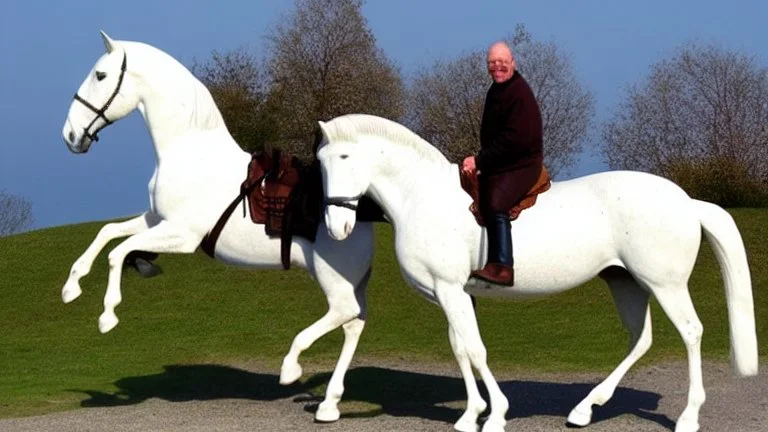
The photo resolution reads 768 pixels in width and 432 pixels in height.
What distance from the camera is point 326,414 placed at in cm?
941

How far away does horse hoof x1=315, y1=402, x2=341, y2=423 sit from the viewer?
370 inches

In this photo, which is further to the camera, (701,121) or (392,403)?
(701,121)

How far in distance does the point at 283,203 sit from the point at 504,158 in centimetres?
203

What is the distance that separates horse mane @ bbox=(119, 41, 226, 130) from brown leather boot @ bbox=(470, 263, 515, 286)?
283cm

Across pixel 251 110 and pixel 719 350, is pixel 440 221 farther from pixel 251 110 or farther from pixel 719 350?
pixel 251 110

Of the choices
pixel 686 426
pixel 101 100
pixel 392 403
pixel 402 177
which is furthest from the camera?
pixel 392 403

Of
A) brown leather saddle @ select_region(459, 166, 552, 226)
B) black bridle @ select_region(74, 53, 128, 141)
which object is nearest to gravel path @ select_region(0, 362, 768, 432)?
brown leather saddle @ select_region(459, 166, 552, 226)

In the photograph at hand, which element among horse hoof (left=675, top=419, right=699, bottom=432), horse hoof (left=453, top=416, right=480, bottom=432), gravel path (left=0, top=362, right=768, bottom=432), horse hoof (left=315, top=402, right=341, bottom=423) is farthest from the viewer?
horse hoof (left=315, top=402, right=341, bottom=423)

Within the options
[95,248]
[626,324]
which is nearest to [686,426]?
[626,324]

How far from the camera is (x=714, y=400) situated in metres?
10.8

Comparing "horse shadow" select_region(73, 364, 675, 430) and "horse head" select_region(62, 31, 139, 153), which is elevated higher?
"horse head" select_region(62, 31, 139, 153)

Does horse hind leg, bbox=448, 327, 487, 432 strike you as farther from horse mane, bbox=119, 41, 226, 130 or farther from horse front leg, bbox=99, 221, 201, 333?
horse mane, bbox=119, 41, 226, 130

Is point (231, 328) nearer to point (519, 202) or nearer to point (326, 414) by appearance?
point (326, 414)

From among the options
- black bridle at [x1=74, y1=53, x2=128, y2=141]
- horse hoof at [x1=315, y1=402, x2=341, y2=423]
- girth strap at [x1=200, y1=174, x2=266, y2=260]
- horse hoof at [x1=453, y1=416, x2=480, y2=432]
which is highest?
black bridle at [x1=74, y1=53, x2=128, y2=141]
